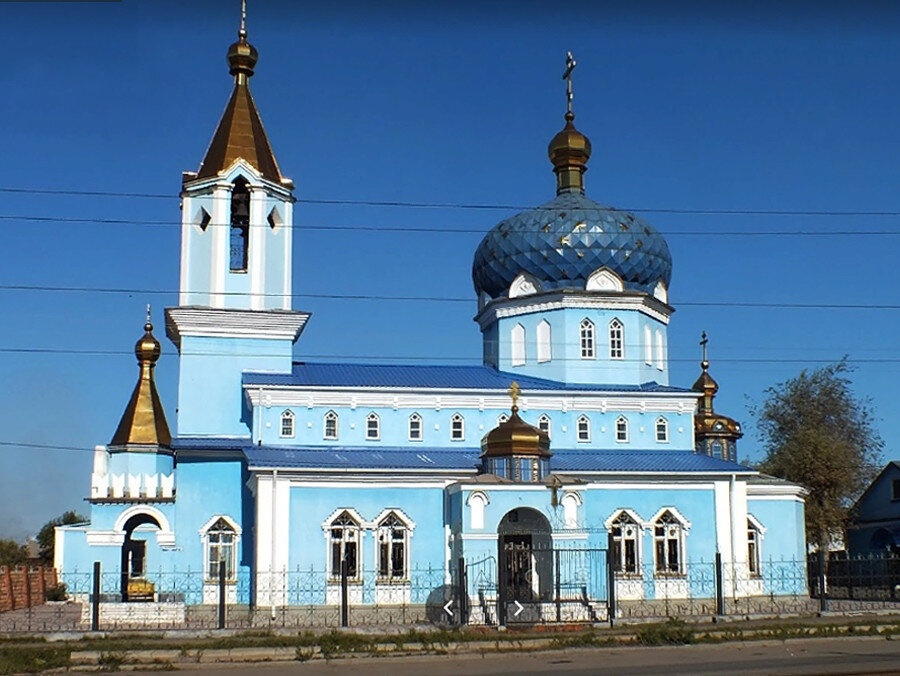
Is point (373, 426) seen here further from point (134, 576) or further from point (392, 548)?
point (134, 576)

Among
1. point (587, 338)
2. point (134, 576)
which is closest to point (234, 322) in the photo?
point (134, 576)

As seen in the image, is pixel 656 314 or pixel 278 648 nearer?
pixel 278 648

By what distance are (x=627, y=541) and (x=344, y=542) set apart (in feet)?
20.9

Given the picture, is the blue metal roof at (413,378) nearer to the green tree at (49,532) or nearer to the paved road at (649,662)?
the paved road at (649,662)

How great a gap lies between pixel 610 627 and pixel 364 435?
9082 millimetres

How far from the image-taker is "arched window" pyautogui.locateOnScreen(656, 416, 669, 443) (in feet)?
91.0

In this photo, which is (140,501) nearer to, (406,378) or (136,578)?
(136,578)

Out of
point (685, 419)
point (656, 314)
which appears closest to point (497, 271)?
point (656, 314)

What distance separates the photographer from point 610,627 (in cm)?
1891

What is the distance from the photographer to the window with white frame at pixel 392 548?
2373cm

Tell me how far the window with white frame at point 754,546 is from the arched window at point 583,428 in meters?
4.32

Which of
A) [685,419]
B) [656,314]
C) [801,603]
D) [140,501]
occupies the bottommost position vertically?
[801,603]

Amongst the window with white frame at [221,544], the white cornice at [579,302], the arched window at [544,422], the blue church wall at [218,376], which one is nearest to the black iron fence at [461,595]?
the window with white frame at [221,544]

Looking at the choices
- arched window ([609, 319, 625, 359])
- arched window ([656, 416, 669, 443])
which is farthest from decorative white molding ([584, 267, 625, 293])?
arched window ([656, 416, 669, 443])
